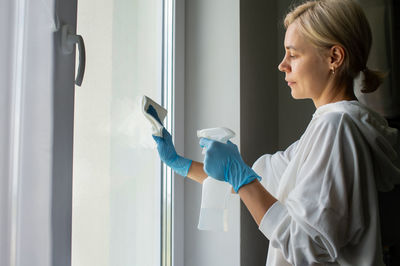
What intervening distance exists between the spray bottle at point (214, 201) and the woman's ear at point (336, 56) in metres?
0.36

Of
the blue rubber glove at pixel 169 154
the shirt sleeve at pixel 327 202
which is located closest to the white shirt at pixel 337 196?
the shirt sleeve at pixel 327 202

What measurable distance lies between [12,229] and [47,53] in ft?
1.10

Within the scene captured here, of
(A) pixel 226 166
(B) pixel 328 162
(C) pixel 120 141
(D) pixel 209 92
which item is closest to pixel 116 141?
(C) pixel 120 141

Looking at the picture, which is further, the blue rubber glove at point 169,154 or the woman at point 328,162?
the blue rubber glove at point 169,154

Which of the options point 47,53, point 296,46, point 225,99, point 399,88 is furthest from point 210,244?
point 399,88

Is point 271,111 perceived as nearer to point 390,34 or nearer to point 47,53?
point 390,34

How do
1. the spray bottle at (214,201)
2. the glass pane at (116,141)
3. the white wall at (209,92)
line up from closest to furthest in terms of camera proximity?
the glass pane at (116,141), the spray bottle at (214,201), the white wall at (209,92)

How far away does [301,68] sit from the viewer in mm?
967

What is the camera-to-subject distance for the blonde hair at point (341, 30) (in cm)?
92

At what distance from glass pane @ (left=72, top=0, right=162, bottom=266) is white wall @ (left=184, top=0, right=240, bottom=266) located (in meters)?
0.15

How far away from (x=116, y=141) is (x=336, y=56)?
67 centimetres

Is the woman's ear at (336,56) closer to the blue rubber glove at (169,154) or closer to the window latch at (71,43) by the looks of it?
the blue rubber glove at (169,154)

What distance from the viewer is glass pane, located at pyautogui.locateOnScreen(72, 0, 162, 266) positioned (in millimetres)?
871

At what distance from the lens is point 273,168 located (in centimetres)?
117
